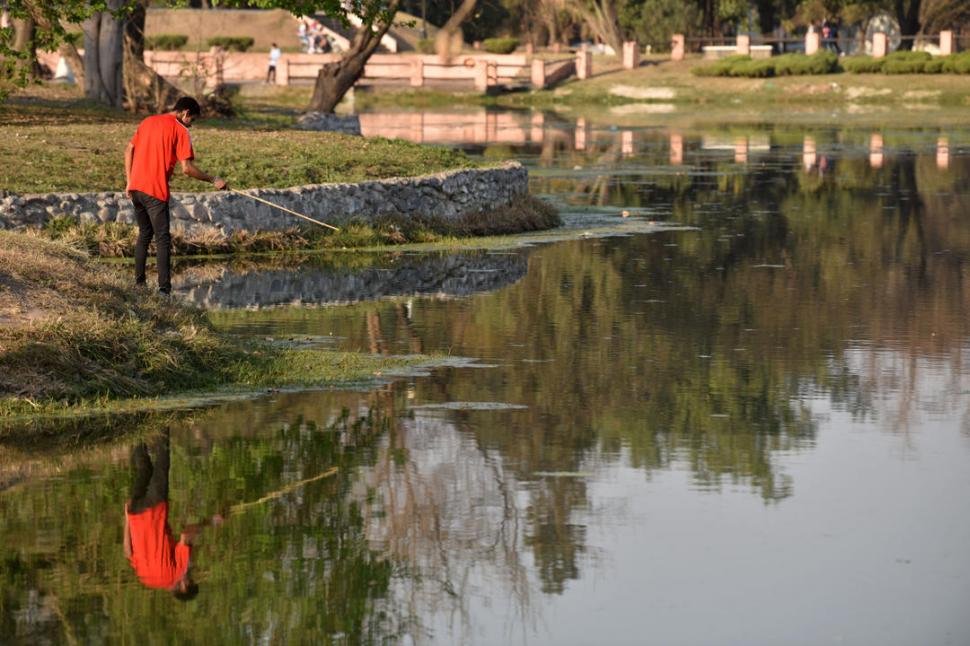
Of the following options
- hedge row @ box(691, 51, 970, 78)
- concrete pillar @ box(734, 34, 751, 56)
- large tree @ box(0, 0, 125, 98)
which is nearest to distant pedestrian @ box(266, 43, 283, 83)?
hedge row @ box(691, 51, 970, 78)

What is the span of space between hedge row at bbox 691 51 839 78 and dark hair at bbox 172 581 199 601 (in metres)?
68.5

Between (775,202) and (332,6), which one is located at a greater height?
(332,6)

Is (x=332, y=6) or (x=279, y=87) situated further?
(x=279, y=87)

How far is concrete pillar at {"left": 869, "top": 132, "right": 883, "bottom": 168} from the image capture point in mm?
37156

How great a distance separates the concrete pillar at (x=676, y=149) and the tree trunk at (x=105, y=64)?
11225 millimetres

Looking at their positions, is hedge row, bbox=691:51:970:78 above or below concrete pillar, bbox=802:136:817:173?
above

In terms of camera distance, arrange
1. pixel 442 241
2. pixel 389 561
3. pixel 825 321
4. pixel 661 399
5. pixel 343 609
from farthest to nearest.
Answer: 1. pixel 442 241
2. pixel 825 321
3. pixel 661 399
4. pixel 389 561
5. pixel 343 609

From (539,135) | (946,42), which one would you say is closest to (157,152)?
(539,135)

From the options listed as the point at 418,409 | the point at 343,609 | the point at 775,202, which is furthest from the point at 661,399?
the point at 775,202

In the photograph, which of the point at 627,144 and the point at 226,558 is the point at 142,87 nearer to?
the point at 627,144

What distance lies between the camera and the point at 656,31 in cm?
9644

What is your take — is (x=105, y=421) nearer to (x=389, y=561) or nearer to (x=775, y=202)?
(x=389, y=561)

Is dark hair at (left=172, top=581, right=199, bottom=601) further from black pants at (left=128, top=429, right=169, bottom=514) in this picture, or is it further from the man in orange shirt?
the man in orange shirt

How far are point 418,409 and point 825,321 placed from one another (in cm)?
506
